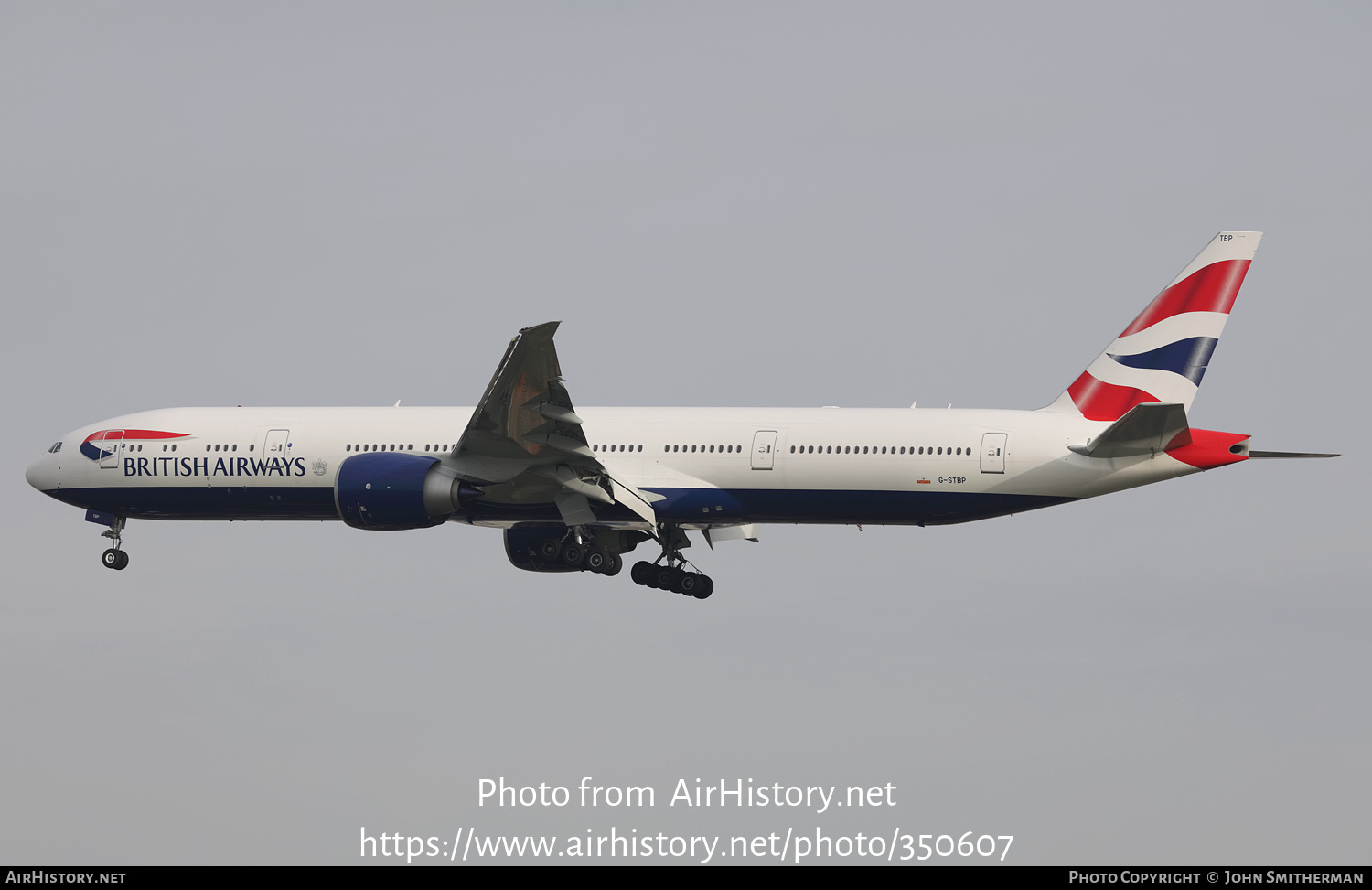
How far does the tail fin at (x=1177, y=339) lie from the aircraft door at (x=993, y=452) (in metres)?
2.85

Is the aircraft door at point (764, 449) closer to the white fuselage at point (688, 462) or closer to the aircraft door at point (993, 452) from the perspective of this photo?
the white fuselage at point (688, 462)

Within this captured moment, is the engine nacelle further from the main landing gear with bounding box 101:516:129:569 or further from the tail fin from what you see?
the tail fin

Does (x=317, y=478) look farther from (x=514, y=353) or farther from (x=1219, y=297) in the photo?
(x=1219, y=297)

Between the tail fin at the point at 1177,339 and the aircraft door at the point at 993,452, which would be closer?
the aircraft door at the point at 993,452

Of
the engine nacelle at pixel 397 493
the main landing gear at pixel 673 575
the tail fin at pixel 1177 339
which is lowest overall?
the main landing gear at pixel 673 575

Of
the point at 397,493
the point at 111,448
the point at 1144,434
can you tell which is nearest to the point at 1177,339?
the point at 1144,434

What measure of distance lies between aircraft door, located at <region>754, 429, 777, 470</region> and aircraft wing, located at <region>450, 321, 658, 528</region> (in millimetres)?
3003

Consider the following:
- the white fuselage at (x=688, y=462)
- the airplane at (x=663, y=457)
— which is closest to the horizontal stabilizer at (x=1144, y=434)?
the airplane at (x=663, y=457)

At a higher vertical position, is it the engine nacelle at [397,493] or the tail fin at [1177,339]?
the tail fin at [1177,339]

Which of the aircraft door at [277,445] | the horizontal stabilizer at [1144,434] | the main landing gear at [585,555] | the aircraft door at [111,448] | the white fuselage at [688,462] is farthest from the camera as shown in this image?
the aircraft door at [111,448]

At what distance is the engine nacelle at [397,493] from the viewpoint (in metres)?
36.7

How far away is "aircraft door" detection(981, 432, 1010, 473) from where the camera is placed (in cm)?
3691

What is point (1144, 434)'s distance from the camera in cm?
3522

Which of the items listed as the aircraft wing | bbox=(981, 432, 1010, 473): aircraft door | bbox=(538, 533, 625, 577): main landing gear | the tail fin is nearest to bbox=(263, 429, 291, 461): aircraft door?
the aircraft wing
